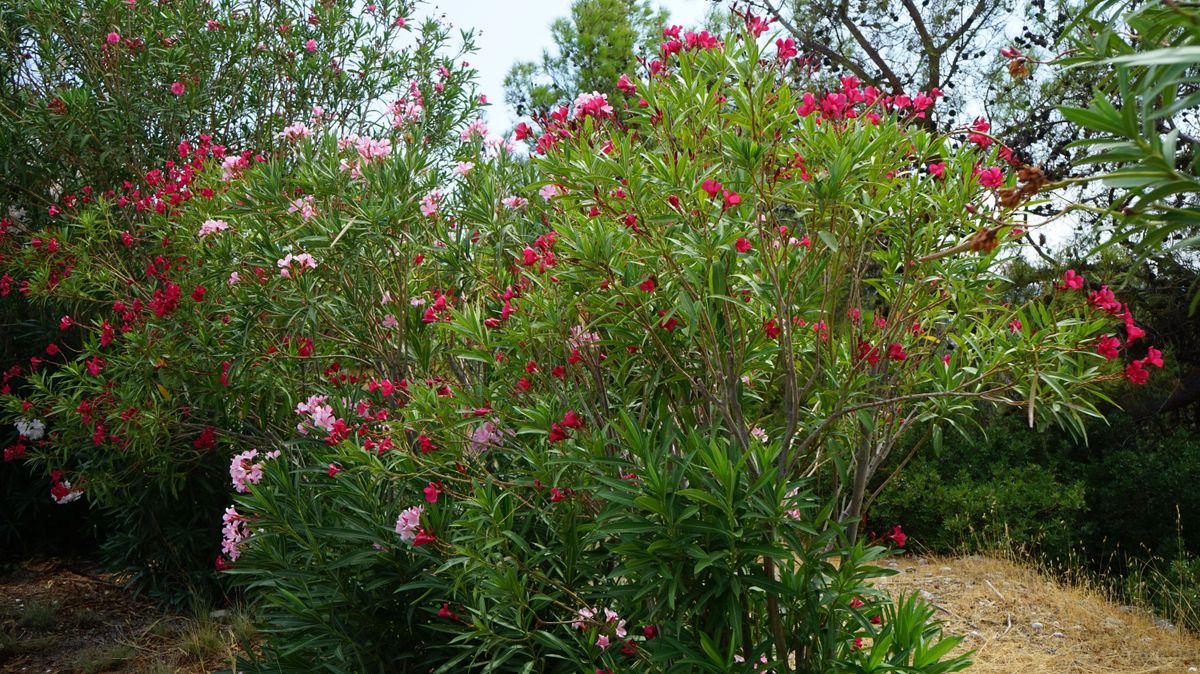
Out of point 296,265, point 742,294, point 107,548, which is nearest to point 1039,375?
point 742,294

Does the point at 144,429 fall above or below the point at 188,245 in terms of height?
below

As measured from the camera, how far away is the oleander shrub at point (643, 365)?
7.32 ft

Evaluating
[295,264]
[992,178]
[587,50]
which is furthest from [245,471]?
[587,50]

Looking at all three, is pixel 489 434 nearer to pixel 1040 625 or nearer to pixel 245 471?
pixel 245 471

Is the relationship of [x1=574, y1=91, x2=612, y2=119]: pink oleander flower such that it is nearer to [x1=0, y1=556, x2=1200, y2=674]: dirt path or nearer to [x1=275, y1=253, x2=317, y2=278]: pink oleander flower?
[x1=275, y1=253, x2=317, y2=278]: pink oleander flower

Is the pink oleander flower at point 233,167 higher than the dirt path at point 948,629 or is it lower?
higher

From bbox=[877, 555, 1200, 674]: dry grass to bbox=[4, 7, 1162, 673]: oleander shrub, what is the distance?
2436mm

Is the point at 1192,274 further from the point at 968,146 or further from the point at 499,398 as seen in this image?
the point at 499,398

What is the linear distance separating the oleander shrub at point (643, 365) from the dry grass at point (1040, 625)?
7.99 feet

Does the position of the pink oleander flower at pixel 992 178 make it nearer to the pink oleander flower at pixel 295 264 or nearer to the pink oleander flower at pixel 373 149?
the pink oleander flower at pixel 373 149

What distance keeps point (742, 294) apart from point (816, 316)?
0.22 m

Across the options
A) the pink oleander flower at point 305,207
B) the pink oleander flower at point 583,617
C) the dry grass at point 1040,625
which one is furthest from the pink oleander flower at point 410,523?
the dry grass at point 1040,625

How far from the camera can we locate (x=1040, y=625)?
5.18 m

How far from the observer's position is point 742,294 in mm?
2609
